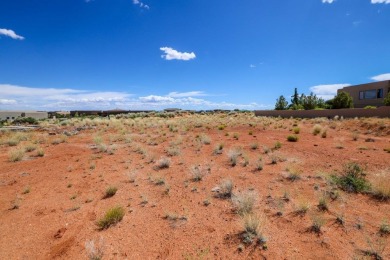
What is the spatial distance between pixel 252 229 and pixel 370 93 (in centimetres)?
6090

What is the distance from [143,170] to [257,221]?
658 centimetres

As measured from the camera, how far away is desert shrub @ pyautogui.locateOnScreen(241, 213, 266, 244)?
16.3 feet

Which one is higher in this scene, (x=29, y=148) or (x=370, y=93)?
(x=370, y=93)

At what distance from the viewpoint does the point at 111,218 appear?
6043mm

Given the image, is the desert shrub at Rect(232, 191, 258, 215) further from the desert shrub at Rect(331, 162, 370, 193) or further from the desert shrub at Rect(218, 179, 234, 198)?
the desert shrub at Rect(331, 162, 370, 193)

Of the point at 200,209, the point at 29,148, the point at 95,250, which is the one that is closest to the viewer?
the point at 95,250

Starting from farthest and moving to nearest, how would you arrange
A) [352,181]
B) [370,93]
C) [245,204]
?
[370,93]
[352,181]
[245,204]

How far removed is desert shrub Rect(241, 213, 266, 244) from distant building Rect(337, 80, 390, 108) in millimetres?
55067

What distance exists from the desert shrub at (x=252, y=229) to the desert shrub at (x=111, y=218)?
3144mm

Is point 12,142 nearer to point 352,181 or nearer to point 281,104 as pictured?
point 352,181

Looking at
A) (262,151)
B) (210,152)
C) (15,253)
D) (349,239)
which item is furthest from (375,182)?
(15,253)

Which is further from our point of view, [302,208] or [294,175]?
[294,175]

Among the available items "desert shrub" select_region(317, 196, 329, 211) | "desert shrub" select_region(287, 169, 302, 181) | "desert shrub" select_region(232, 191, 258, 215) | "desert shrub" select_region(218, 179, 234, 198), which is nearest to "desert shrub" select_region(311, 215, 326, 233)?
"desert shrub" select_region(317, 196, 329, 211)

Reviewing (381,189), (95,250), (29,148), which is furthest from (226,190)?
(29,148)
